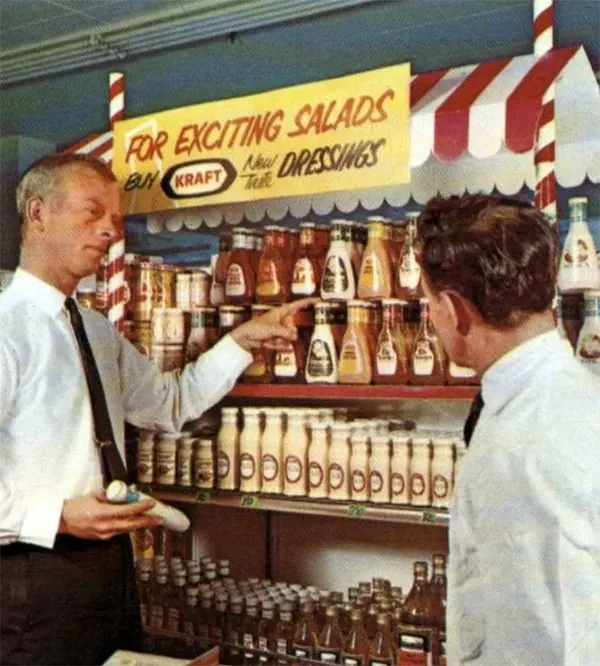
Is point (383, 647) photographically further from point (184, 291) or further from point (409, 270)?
point (184, 291)

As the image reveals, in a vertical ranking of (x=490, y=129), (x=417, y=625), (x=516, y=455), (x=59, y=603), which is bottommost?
(x=417, y=625)

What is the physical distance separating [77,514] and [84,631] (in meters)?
0.36

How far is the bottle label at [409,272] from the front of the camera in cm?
280

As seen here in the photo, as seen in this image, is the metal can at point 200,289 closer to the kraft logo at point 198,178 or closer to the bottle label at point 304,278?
the kraft logo at point 198,178

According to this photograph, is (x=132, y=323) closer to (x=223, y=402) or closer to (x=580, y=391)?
(x=223, y=402)

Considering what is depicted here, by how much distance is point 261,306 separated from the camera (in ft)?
9.99

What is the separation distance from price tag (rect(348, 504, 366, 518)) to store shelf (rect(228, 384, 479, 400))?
0.33m

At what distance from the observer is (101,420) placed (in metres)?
2.65

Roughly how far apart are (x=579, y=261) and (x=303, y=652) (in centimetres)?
146

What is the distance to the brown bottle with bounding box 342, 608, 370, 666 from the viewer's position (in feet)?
9.35

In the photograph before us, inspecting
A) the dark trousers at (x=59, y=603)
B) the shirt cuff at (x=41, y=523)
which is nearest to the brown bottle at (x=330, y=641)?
the dark trousers at (x=59, y=603)

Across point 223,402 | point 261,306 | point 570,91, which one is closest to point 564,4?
point 570,91

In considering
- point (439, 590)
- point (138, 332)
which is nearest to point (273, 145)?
point (138, 332)

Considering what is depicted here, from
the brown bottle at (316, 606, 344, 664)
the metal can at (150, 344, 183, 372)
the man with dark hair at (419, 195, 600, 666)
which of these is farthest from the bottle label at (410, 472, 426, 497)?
the man with dark hair at (419, 195, 600, 666)
